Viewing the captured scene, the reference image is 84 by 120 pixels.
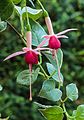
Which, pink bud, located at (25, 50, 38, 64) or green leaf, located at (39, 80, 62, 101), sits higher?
pink bud, located at (25, 50, 38, 64)

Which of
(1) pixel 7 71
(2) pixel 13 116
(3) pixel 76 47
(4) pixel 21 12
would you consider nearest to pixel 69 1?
(3) pixel 76 47

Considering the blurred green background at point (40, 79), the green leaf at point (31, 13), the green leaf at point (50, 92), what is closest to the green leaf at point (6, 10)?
the green leaf at point (31, 13)

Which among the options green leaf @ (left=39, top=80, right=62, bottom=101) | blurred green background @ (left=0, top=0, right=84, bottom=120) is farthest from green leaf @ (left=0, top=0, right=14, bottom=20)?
blurred green background @ (left=0, top=0, right=84, bottom=120)

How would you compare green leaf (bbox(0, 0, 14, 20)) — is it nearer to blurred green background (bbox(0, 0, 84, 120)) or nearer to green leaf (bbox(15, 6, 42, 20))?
green leaf (bbox(15, 6, 42, 20))

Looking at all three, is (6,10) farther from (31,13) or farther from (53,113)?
(53,113)

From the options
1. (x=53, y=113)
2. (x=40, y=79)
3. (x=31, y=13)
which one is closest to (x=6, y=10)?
(x=31, y=13)

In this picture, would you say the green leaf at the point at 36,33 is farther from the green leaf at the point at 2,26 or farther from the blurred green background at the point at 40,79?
the blurred green background at the point at 40,79
